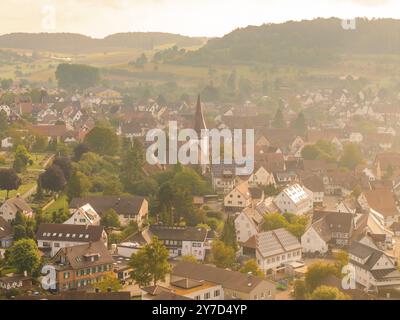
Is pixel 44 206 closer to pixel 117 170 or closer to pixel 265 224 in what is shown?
pixel 117 170

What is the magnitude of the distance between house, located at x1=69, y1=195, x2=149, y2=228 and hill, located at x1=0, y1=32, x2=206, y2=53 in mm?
91072

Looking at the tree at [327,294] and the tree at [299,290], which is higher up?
the tree at [327,294]

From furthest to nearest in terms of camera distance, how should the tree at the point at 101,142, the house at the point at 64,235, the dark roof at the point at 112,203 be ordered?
the tree at the point at 101,142, the dark roof at the point at 112,203, the house at the point at 64,235

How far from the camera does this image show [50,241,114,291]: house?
58.4ft

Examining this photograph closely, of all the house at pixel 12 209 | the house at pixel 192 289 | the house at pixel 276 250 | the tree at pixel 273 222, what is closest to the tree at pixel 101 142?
the house at pixel 12 209

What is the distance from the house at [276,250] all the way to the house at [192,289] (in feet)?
11.5

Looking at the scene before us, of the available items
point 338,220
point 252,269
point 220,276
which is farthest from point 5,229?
point 338,220

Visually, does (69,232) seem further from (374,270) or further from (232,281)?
(374,270)

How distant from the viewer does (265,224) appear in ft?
75.4

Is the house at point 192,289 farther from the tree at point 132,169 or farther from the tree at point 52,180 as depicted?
the tree at point 132,169

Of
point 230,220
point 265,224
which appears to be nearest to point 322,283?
point 230,220

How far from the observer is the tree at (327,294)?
1527 cm

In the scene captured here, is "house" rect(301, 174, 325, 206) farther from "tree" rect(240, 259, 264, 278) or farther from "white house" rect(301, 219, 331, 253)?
"tree" rect(240, 259, 264, 278)

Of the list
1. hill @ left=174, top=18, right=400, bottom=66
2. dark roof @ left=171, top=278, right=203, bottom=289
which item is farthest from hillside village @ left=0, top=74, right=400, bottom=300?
hill @ left=174, top=18, right=400, bottom=66
